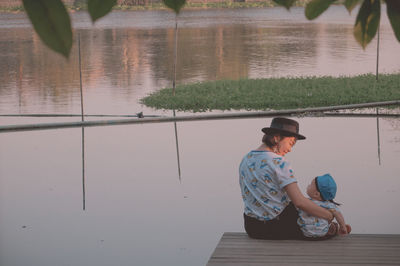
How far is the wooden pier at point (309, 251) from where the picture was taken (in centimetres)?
194

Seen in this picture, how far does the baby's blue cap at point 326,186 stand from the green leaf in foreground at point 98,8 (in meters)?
1.79

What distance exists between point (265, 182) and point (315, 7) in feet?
5.47

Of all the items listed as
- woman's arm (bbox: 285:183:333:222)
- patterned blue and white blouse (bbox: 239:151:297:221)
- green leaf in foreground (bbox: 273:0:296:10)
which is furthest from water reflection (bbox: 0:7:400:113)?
green leaf in foreground (bbox: 273:0:296:10)

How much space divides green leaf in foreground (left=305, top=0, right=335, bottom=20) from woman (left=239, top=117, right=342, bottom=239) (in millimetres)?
1613

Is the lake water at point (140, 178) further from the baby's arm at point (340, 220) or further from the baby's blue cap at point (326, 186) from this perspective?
the baby's arm at point (340, 220)

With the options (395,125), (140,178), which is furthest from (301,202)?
(395,125)

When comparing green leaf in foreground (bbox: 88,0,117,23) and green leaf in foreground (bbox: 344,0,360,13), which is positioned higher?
green leaf in foreground (bbox: 344,0,360,13)

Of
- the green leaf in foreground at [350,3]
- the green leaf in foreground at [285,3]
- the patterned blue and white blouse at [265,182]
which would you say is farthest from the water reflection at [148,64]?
the green leaf in foreground at [285,3]

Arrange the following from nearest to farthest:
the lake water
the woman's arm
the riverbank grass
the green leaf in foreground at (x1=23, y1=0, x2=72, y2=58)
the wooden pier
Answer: the green leaf in foreground at (x1=23, y1=0, x2=72, y2=58) → the wooden pier → the woman's arm → the lake water → the riverbank grass

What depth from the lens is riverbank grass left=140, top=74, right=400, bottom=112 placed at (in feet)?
25.4

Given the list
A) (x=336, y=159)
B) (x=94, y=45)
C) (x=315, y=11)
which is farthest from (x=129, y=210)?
(x=94, y=45)

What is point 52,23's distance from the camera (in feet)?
1.25

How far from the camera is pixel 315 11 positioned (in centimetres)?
54

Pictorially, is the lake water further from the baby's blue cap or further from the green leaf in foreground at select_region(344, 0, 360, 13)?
the baby's blue cap
